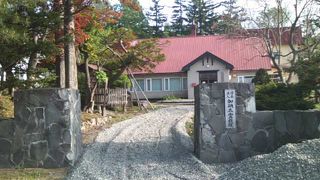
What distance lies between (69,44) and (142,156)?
18.2 feet

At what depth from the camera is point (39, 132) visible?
9.98 meters

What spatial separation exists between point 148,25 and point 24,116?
60180 millimetres

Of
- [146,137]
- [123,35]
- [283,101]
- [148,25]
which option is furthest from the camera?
[148,25]

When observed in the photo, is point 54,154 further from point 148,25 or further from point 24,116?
point 148,25

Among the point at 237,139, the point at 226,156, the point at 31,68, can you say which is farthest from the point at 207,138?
the point at 31,68

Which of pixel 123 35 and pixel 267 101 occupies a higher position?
pixel 123 35

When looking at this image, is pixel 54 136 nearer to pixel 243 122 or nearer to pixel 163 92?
pixel 243 122

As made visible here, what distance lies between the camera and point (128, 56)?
2289cm

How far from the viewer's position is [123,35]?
2206 centimetres

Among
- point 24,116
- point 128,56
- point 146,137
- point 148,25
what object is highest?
point 148,25

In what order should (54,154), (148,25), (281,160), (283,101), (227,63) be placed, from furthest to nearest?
(148,25) < (227,63) < (283,101) < (54,154) < (281,160)

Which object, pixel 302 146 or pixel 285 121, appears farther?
pixel 285 121

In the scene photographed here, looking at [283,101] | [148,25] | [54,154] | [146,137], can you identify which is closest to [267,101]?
[283,101]

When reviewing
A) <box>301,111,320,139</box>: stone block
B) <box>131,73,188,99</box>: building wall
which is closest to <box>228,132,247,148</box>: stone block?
<box>301,111,320,139</box>: stone block
